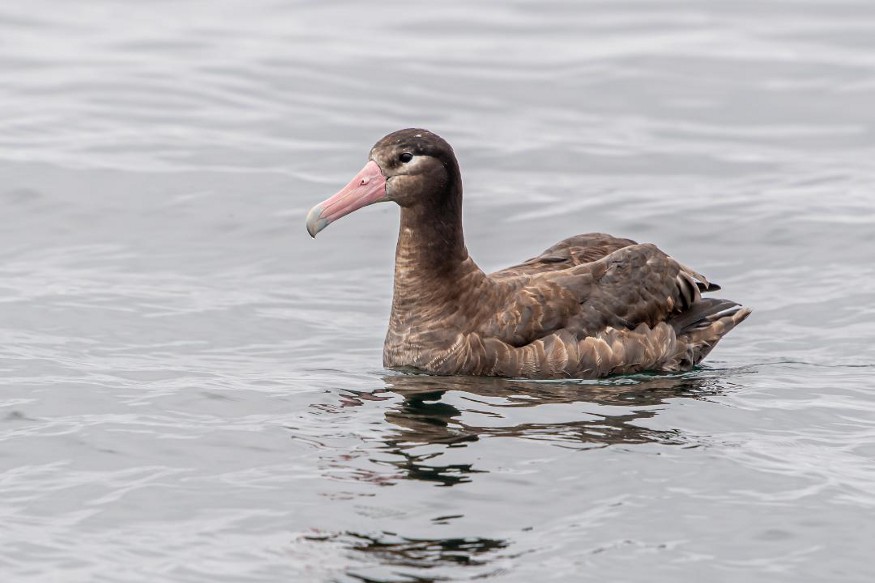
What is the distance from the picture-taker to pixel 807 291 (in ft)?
52.2

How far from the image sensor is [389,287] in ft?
53.8

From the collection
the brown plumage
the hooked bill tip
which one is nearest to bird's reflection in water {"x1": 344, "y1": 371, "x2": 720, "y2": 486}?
the brown plumage

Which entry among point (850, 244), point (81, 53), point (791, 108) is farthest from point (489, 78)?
point (850, 244)

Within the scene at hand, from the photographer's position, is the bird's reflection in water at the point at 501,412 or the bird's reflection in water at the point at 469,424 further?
the bird's reflection in water at the point at 501,412

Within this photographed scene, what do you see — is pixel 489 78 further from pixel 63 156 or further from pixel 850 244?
pixel 850 244

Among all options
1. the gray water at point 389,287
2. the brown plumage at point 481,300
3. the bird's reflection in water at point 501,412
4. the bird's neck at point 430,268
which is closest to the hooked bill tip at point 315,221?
the brown plumage at point 481,300

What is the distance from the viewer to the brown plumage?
41.0 feet

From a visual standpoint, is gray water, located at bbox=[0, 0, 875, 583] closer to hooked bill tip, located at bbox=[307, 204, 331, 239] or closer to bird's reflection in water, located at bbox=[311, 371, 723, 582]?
bird's reflection in water, located at bbox=[311, 371, 723, 582]

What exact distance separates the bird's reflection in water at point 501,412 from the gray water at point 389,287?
1.5 inches

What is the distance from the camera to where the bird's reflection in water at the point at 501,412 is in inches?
409

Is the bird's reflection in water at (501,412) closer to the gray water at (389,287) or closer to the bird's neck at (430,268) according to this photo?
the gray water at (389,287)

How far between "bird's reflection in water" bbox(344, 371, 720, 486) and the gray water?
0.13ft

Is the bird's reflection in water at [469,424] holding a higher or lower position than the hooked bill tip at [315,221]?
lower

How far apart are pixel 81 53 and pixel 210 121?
4422 millimetres
